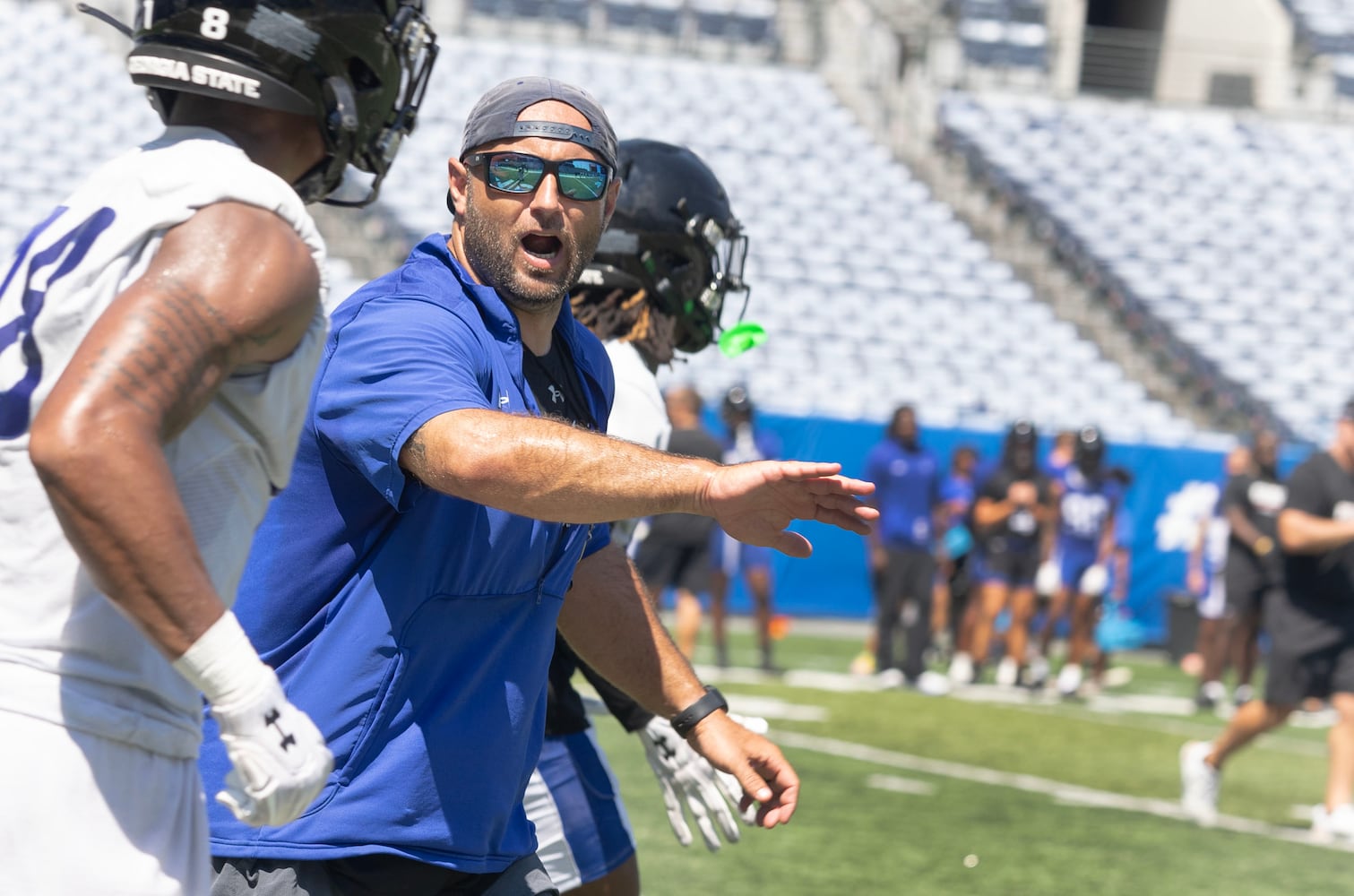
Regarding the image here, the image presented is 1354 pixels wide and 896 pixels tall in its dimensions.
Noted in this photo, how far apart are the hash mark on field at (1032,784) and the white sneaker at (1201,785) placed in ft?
0.21

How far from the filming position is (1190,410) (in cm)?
2062

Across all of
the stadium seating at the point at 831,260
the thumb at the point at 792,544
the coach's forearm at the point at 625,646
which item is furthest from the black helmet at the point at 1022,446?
the thumb at the point at 792,544

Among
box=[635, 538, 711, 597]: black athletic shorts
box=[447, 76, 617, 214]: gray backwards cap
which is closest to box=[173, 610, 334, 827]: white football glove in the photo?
box=[447, 76, 617, 214]: gray backwards cap

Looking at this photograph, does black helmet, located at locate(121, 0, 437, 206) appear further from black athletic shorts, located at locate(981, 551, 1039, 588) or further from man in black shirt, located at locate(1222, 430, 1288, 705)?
black athletic shorts, located at locate(981, 551, 1039, 588)

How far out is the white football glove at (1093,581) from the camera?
14359 mm

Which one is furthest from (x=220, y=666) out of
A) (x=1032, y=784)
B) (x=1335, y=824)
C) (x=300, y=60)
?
(x=1032, y=784)

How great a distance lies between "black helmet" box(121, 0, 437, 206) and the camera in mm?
2160

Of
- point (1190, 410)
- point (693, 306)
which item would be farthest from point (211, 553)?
point (1190, 410)

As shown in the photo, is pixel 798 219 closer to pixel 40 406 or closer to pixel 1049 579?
pixel 1049 579

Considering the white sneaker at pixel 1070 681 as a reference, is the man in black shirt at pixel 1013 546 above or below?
above

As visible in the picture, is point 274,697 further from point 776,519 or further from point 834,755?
point 834,755

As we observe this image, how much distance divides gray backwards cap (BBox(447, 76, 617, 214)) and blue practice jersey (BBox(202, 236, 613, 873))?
0.44 m

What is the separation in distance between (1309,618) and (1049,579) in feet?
19.9

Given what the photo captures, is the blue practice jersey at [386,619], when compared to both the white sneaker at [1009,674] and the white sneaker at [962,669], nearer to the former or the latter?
the white sneaker at [1009,674]
